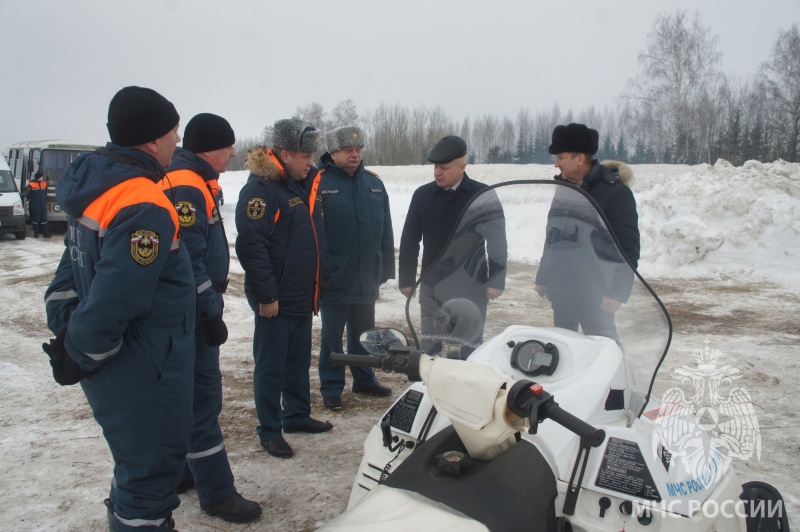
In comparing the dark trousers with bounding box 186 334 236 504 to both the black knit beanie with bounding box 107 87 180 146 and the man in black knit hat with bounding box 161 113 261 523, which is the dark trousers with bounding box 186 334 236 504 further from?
the black knit beanie with bounding box 107 87 180 146

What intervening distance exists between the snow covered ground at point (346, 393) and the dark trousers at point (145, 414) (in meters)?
0.92

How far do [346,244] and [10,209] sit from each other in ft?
46.6

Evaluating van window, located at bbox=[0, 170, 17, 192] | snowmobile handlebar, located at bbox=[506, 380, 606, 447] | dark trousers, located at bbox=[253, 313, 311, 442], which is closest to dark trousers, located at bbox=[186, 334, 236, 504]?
dark trousers, located at bbox=[253, 313, 311, 442]

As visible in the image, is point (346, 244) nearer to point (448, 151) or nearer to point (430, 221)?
point (430, 221)

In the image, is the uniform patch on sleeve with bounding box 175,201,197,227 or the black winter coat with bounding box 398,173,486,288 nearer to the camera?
the uniform patch on sleeve with bounding box 175,201,197,227

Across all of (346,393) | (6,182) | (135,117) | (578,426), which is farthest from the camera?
(6,182)

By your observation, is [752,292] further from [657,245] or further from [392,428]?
[392,428]

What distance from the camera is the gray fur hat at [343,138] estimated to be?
484 cm

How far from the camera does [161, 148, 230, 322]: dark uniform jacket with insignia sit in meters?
2.99

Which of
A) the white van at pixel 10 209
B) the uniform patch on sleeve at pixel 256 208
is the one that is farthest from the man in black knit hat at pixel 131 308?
the white van at pixel 10 209

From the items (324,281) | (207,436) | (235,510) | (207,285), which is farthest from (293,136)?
(235,510)

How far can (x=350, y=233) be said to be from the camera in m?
4.91

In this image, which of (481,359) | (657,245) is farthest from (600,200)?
(657,245)

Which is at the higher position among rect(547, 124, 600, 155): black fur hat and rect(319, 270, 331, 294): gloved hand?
rect(547, 124, 600, 155): black fur hat
